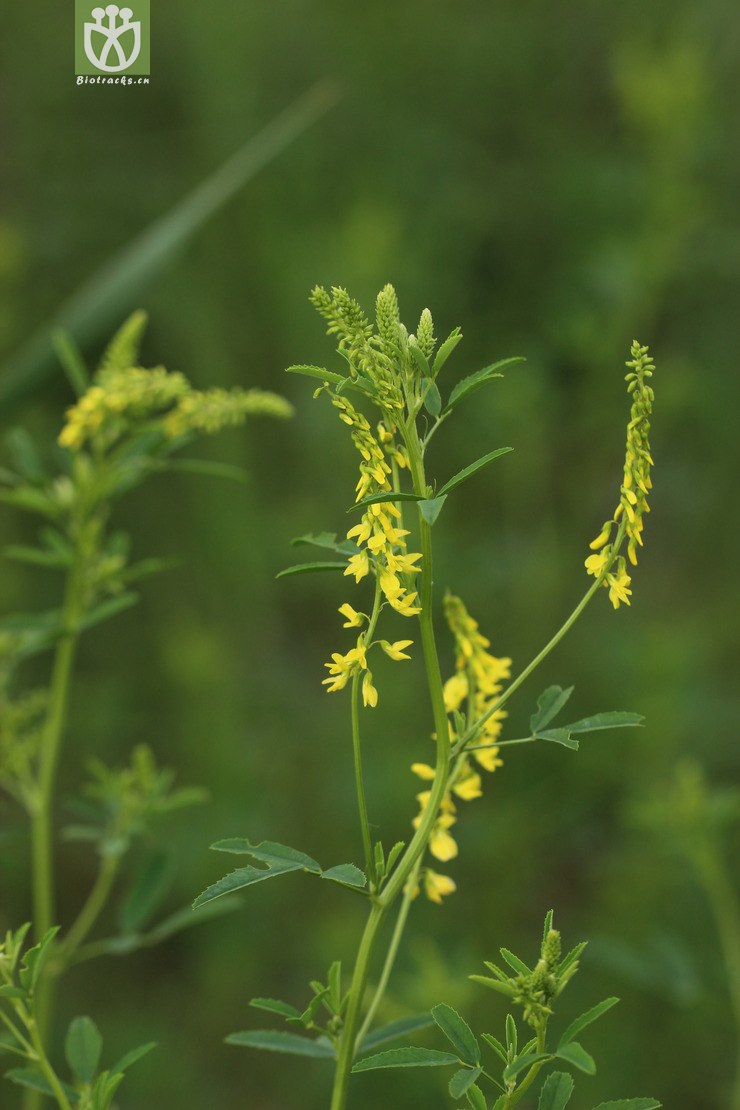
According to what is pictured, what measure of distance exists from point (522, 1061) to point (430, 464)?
7.57 ft

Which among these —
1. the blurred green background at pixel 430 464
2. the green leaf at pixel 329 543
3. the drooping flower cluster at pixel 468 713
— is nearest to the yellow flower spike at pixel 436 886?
the drooping flower cluster at pixel 468 713

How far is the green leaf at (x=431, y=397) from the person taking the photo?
76 centimetres

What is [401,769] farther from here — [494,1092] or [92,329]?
[92,329]

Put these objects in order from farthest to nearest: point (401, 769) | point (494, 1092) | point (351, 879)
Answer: point (401, 769), point (494, 1092), point (351, 879)

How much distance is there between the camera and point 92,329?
1414 mm

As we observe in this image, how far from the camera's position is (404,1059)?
707 millimetres

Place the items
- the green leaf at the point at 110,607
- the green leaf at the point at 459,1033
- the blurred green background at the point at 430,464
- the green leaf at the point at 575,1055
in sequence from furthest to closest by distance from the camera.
Result: the blurred green background at the point at 430,464 → the green leaf at the point at 110,607 → the green leaf at the point at 459,1033 → the green leaf at the point at 575,1055

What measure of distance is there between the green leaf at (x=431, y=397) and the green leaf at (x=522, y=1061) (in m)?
0.40

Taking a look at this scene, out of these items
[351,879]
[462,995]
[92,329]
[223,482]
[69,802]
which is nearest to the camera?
[351,879]

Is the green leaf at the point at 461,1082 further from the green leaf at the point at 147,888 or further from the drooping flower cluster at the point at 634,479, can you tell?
the green leaf at the point at 147,888

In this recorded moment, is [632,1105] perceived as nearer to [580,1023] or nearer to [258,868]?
[580,1023]

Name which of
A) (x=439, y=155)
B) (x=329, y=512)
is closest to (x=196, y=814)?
(x=329, y=512)

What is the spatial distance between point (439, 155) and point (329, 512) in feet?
3.84

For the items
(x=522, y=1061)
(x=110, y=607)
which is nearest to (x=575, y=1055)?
(x=522, y=1061)
